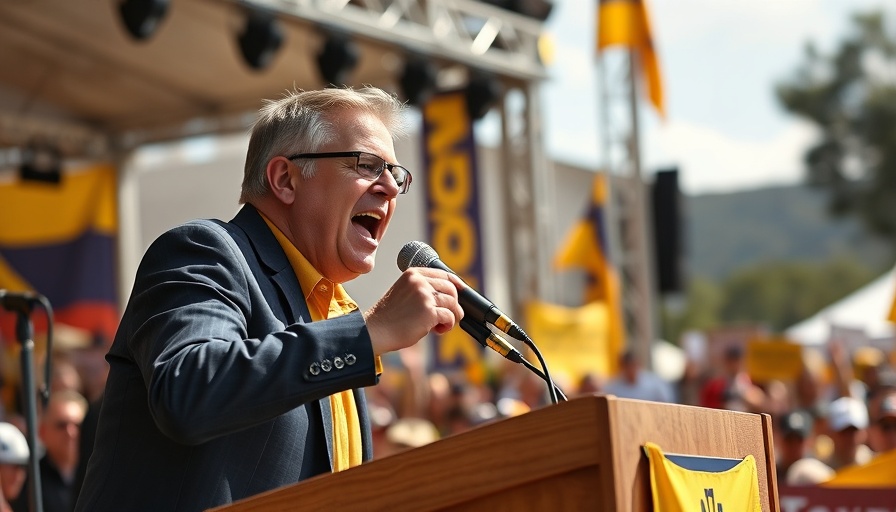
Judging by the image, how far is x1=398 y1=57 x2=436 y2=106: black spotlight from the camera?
13.5 metres

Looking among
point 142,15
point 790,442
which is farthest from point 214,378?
point 142,15

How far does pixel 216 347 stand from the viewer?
7.49 feet

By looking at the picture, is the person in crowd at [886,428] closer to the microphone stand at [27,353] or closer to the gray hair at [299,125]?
the microphone stand at [27,353]

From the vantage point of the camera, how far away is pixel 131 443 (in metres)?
2.52

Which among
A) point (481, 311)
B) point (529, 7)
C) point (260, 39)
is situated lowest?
point (481, 311)

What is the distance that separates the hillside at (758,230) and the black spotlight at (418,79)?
91120 millimetres

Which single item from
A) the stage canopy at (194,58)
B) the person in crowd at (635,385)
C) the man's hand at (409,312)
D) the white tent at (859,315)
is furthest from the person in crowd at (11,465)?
the white tent at (859,315)

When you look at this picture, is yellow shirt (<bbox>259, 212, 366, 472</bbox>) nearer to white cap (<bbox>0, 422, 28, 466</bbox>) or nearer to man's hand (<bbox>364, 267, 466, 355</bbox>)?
man's hand (<bbox>364, 267, 466, 355</bbox>)

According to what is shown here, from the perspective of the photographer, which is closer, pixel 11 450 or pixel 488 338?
pixel 488 338

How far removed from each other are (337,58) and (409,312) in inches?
411

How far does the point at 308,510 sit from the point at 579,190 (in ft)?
137

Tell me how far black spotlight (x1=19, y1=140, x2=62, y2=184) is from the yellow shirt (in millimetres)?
15309

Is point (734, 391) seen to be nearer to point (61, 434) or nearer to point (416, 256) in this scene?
point (61, 434)

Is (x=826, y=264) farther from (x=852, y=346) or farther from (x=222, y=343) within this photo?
(x=222, y=343)
